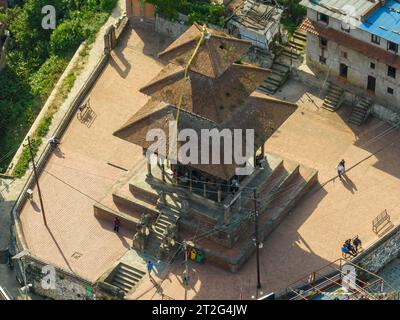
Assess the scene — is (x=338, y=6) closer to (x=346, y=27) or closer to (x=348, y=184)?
(x=346, y=27)

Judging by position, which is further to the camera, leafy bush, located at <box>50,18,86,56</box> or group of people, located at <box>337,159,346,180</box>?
leafy bush, located at <box>50,18,86,56</box>

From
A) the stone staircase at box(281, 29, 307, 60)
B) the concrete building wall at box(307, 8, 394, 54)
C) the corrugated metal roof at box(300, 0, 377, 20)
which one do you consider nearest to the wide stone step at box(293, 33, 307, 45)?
the stone staircase at box(281, 29, 307, 60)

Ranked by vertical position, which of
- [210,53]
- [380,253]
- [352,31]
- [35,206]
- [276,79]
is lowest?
[380,253]

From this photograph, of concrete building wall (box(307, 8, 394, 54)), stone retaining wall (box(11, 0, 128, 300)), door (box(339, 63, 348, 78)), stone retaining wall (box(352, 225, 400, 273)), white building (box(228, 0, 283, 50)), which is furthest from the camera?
white building (box(228, 0, 283, 50))

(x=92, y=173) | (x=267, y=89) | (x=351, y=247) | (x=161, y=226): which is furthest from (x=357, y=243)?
(x=92, y=173)

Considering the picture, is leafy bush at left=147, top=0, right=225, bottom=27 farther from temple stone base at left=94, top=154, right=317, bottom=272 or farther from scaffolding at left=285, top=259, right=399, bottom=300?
scaffolding at left=285, top=259, right=399, bottom=300

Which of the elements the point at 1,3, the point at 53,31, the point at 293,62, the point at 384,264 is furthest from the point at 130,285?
the point at 1,3

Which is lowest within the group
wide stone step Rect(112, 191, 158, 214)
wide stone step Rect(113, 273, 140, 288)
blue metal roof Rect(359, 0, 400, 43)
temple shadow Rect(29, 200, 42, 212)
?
wide stone step Rect(113, 273, 140, 288)
